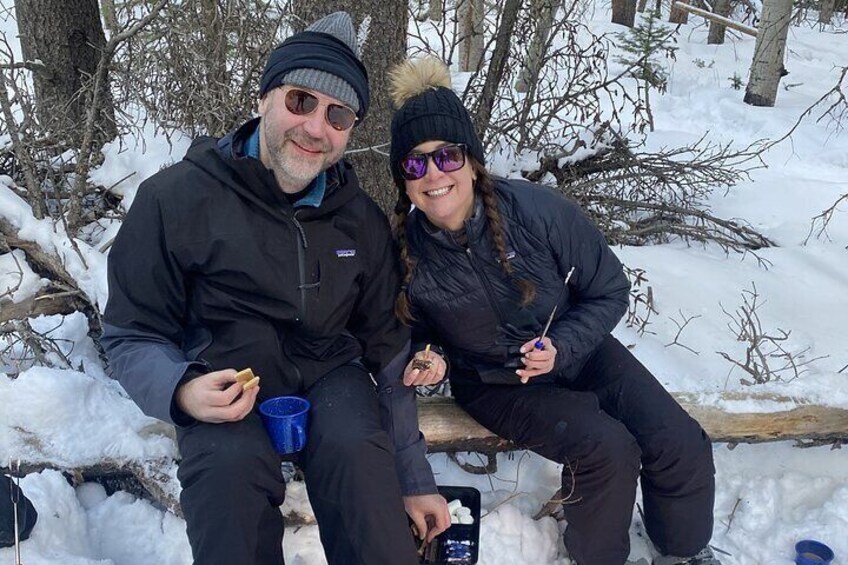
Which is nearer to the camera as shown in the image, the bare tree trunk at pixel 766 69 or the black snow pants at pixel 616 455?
the black snow pants at pixel 616 455

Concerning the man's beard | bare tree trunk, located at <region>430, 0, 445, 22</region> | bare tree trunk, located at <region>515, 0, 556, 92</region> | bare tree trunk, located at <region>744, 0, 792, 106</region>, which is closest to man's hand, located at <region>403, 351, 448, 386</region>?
the man's beard

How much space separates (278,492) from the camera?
200 cm

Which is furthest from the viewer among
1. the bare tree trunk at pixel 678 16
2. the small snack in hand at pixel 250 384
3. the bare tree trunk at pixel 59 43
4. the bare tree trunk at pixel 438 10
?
the bare tree trunk at pixel 678 16

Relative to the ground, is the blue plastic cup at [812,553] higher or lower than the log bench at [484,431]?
lower

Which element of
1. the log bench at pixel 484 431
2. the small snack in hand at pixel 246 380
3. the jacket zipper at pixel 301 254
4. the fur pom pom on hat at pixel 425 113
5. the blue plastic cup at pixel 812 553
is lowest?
the blue plastic cup at pixel 812 553

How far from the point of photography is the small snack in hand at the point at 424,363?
7.82 ft

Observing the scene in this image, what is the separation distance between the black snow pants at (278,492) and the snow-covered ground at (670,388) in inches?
21.4

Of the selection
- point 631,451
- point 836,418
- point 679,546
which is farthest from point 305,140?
point 836,418

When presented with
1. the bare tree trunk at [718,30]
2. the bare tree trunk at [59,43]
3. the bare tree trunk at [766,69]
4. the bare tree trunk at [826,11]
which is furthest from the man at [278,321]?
the bare tree trunk at [826,11]

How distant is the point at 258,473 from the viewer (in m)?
1.92

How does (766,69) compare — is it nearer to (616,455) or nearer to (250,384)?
(616,455)

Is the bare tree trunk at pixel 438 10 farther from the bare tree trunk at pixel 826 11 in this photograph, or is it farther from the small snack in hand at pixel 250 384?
the bare tree trunk at pixel 826 11

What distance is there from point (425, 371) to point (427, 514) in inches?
17.8

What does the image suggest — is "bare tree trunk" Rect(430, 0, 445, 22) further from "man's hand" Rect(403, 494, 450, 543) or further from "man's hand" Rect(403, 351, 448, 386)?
"man's hand" Rect(403, 494, 450, 543)
